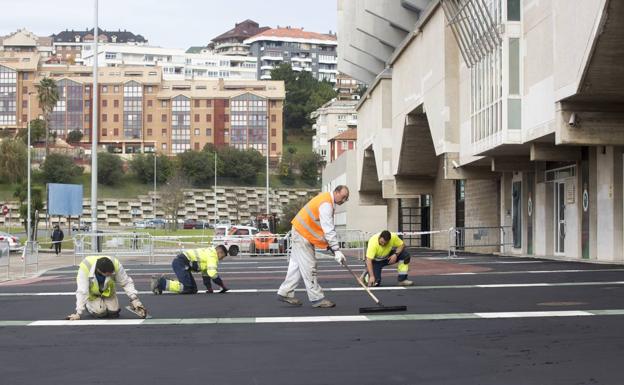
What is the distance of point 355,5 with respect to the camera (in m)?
62.4

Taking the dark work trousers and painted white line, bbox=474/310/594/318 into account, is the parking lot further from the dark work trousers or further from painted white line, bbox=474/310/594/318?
the dark work trousers

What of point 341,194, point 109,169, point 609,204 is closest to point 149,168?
point 109,169

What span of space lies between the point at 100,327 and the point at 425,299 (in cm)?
610

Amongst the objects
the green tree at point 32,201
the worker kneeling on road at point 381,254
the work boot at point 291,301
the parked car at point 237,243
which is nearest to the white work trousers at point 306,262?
the work boot at point 291,301

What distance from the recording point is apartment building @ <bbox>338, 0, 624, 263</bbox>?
26.5 m

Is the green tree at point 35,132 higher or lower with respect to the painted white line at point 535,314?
higher

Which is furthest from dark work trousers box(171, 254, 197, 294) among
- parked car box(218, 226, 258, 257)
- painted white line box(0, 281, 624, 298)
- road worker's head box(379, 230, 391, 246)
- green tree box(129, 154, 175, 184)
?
green tree box(129, 154, 175, 184)

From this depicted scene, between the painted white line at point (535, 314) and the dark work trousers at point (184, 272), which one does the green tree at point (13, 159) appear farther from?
the painted white line at point (535, 314)

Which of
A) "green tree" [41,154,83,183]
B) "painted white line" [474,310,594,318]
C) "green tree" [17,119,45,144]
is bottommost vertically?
"painted white line" [474,310,594,318]

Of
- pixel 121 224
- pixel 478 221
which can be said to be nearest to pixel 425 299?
pixel 478 221

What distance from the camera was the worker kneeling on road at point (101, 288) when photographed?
14406 millimetres

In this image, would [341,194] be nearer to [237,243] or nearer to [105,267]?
[105,267]

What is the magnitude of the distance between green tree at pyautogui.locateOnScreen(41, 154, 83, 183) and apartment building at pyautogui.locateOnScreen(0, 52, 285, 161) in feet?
94.6

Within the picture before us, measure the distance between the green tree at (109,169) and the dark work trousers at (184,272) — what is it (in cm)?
11173
